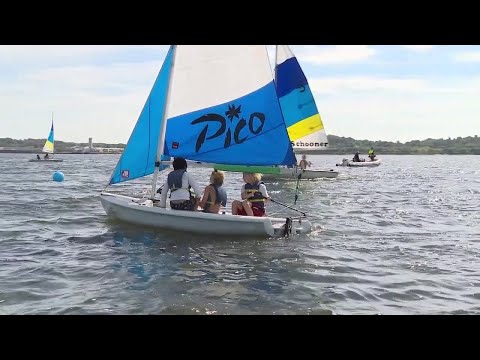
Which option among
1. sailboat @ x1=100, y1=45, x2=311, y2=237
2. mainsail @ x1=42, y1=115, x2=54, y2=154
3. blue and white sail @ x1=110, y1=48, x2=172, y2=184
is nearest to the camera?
sailboat @ x1=100, y1=45, x2=311, y2=237

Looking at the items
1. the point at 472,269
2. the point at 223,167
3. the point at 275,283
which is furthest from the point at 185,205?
the point at 472,269

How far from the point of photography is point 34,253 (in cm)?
1065

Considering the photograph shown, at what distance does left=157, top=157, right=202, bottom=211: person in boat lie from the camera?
11.8 meters

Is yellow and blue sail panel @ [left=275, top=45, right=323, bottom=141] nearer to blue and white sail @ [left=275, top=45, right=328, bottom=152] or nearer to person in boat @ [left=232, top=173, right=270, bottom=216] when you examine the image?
Result: blue and white sail @ [left=275, top=45, right=328, bottom=152]

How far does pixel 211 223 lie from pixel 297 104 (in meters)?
19.8

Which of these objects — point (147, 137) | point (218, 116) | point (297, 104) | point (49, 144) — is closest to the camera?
point (218, 116)

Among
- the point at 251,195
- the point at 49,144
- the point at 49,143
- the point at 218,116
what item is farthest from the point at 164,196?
the point at 49,144

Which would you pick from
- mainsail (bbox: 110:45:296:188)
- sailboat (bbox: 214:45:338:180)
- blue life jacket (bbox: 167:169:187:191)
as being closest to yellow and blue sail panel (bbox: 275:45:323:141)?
sailboat (bbox: 214:45:338:180)

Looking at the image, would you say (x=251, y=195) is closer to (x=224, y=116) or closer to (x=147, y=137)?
(x=224, y=116)

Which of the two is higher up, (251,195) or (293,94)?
(293,94)

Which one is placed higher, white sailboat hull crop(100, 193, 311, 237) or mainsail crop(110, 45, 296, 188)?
mainsail crop(110, 45, 296, 188)

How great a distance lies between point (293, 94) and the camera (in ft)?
97.7

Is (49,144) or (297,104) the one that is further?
(49,144)
